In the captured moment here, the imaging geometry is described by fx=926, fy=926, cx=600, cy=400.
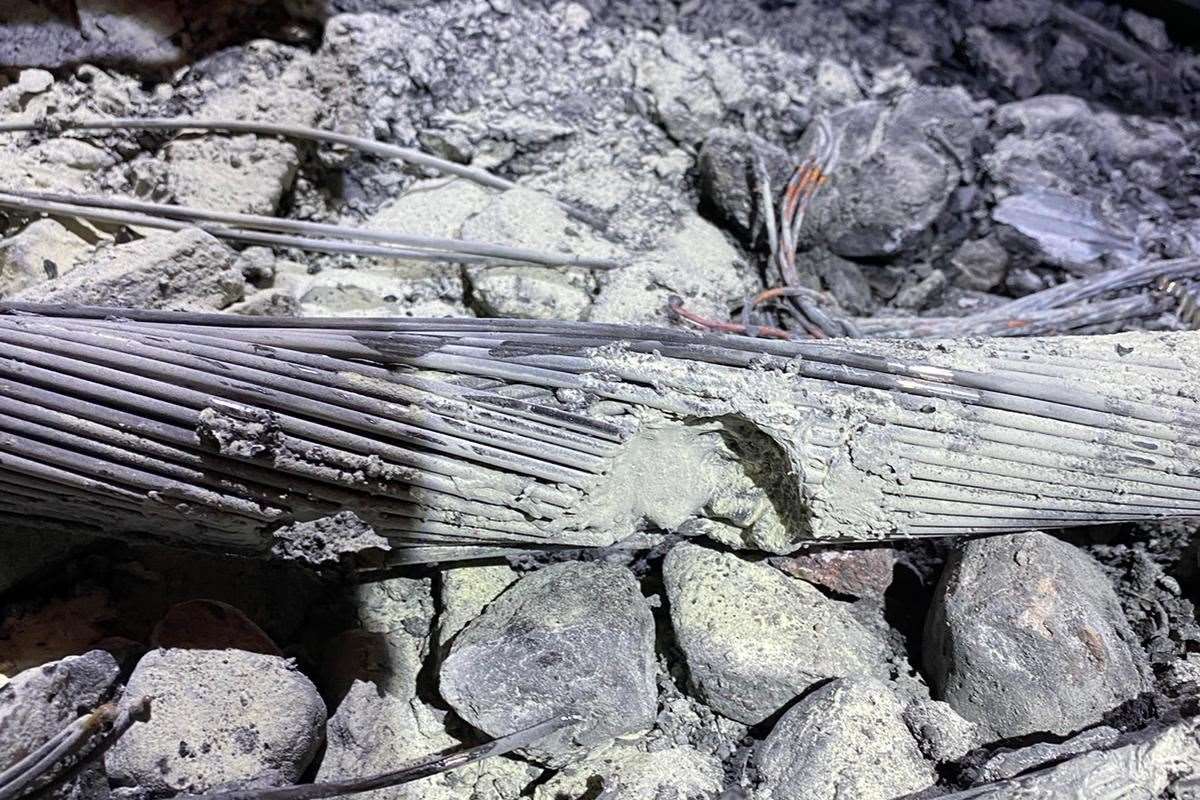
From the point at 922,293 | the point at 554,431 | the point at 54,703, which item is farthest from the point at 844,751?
the point at 922,293

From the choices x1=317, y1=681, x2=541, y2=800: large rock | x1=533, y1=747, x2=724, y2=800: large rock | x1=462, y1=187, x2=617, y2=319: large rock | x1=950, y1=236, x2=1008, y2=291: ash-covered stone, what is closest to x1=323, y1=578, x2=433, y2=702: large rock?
x1=317, y1=681, x2=541, y2=800: large rock

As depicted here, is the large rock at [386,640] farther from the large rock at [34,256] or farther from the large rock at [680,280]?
the large rock at [34,256]

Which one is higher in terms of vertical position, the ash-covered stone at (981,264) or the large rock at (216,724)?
the ash-covered stone at (981,264)

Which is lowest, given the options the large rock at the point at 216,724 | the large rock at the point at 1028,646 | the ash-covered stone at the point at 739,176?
the large rock at the point at 216,724

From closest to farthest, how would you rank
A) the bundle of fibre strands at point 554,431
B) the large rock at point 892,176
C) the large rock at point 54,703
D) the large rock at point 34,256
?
the large rock at point 54,703 → the bundle of fibre strands at point 554,431 → the large rock at point 34,256 → the large rock at point 892,176

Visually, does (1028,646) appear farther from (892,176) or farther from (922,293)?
(892,176)

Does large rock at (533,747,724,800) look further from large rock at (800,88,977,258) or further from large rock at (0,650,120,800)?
large rock at (800,88,977,258)

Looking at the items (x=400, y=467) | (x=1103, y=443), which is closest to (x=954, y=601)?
(x=1103, y=443)

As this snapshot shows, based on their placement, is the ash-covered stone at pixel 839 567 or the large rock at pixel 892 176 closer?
the ash-covered stone at pixel 839 567

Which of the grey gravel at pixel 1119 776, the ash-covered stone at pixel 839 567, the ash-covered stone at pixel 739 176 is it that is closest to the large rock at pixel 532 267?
the ash-covered stone at pixel 739 176
